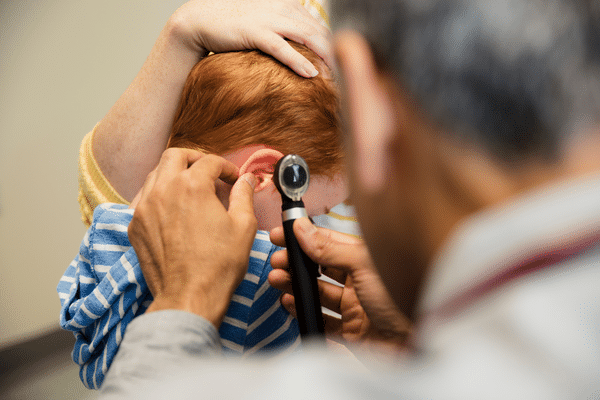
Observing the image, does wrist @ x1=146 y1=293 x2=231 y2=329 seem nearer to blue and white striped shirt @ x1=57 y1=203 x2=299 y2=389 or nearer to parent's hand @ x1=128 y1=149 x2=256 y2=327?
parent's hand @ x1=128 y1=149 x2=256 y2=327

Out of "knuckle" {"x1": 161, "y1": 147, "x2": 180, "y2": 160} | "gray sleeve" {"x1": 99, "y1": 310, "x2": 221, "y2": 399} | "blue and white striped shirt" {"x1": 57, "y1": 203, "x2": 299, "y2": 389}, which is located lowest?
"blue and white striped shirt" {"x1": 57, "y1": 203, "x2": 299, "y2": 389}

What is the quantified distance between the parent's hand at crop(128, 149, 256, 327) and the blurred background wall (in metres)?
0.77

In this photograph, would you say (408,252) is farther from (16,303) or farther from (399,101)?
(16,303)

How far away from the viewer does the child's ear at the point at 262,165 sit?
692mm

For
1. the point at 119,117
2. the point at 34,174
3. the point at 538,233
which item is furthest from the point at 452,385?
the point at 34,174

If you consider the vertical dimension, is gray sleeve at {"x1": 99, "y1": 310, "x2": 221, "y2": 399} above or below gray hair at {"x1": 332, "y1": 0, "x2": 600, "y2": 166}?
below

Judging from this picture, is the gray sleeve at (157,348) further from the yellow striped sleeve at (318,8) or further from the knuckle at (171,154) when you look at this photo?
the yellow striped sleeve at (318,8)

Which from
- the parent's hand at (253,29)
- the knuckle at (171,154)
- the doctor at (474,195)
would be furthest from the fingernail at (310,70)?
the doctor at (474,195)

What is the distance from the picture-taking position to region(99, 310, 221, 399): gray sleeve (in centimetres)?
38

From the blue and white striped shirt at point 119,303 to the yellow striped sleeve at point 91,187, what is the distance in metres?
0.19

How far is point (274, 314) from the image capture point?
673 millimetres

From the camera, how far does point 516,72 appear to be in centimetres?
23

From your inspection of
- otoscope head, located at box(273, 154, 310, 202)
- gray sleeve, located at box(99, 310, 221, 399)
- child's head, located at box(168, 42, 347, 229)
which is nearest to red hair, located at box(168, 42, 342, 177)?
child's head, located at box(168, 42, 347, 229)

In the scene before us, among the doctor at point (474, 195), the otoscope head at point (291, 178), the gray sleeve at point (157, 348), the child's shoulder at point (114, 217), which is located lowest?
the child's shoulder at point (114, 217)
